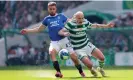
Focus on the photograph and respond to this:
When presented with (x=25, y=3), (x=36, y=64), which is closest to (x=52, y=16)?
(x=36, y=64)

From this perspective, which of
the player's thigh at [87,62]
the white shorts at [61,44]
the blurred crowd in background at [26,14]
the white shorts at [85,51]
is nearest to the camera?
the player's thigh at [87,62]

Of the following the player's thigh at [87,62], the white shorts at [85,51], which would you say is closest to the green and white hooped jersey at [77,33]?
the white shorts at [85,51]

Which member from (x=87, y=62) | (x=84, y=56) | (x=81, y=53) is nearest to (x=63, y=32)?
(x=81, y=53)

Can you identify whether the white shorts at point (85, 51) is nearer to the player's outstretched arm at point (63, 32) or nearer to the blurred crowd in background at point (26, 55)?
the player's outstretched arm at point (63, 32)

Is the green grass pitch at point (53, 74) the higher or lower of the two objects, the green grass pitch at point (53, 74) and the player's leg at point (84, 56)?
the lower

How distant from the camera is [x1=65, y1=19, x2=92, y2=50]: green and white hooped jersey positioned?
52.7ft

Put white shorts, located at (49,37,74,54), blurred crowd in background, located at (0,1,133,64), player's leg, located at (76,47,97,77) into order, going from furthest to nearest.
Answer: blurred crowd in background, located at (0,1,133,64), white shorts, located at (49,37,74,54), player's leg, located at (76,47,97,77)

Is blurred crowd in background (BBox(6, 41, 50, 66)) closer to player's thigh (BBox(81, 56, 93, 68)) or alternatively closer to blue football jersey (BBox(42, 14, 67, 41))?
blue football jersey (BBox(42, 14, 67, 41))

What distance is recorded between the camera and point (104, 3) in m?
35.9

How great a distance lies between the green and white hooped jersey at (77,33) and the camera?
16062 mm

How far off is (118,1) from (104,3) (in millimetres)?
1180

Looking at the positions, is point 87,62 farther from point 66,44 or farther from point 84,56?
Result: point 66,44

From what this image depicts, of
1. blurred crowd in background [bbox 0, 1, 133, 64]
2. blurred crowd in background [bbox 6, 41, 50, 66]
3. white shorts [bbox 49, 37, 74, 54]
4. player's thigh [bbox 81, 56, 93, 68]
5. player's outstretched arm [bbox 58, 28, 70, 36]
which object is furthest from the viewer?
blurred crowd in background [bbox 0, 1, 133, 64]

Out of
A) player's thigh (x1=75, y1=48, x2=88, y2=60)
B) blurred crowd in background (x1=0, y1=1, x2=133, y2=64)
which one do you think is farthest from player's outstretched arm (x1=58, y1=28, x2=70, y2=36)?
blurred crowd in background (x1=0, y1=1, x2=133, y2=64)
